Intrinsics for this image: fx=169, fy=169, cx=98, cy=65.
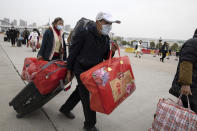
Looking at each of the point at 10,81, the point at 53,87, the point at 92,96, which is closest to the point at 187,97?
the point at 92,96

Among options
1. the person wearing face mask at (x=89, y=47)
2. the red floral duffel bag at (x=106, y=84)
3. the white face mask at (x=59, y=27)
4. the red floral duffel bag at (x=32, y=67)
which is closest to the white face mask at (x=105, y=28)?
the person wearing face mask at (x=89, y=47)

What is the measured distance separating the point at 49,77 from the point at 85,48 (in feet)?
1.98

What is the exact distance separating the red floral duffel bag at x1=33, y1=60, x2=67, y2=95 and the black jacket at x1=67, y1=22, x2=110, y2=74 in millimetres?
142

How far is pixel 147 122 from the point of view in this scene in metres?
3.02

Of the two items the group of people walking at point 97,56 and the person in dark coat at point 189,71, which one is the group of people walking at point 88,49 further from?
the person in dark coat at point 189,71

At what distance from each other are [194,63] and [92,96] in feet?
4.16

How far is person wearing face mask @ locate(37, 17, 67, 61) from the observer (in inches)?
133

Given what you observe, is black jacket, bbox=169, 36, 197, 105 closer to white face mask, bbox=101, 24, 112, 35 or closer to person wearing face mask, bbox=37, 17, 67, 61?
white face mask, bbox=101, 24, 112, 35

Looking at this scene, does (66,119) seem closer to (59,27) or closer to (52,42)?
(52,42)

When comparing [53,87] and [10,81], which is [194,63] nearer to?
[53,87]

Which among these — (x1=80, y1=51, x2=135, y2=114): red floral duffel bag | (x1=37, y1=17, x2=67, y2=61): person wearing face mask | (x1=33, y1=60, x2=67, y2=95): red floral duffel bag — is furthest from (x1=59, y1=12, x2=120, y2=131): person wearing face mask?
(x1=37, y1=17, x2=67, y2=61): person wearing face mask

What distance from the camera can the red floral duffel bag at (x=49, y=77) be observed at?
2227mm

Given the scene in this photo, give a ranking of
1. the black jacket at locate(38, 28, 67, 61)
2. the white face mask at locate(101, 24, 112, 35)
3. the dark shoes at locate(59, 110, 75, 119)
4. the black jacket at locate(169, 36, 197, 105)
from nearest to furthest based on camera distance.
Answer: the black jacket at locate(169, 36, 197, 105) → the white face mask at locate(101, 24, 112, 35) → the dark shoes at locate(59, 110, 75, 119) → the black jacket at locate(38, 28, 67, 61)

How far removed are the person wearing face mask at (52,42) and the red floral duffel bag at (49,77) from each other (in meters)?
1.16
